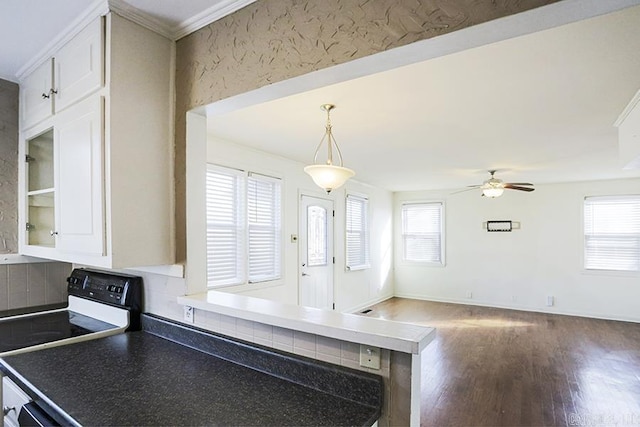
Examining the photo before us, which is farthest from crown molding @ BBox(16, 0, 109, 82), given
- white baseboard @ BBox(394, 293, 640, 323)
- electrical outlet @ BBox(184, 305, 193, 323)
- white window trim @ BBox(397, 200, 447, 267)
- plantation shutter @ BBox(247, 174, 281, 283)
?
white baseboard @ BBox(394, 293, 640, 323)

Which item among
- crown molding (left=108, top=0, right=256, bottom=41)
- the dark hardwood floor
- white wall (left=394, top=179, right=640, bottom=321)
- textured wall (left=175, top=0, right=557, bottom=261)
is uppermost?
crown molding (left=108, top=0, right=256, bottom=41)

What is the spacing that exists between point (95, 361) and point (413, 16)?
182cm

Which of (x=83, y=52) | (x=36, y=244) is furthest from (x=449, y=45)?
(x=36, y=244)

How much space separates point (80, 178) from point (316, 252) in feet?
13.0

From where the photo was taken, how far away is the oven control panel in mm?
1961

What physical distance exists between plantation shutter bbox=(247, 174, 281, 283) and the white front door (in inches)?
20.1

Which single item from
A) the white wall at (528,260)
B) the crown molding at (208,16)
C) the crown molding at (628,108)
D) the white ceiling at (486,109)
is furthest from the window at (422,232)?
the crown molding at (208,16)

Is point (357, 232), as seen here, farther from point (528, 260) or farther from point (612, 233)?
point (612, 233)

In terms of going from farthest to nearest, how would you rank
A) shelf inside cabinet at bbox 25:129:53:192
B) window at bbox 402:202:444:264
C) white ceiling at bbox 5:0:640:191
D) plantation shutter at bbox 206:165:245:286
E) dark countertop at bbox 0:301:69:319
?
window at bbox 402:202:444:264, plantation shutter at bbox 206:165:245:286, dark countertop at bbox 0:301:69:319, shelf inside cabinet at bbox 25:129:53:192, white ceiling at bbox 5:0:640:191

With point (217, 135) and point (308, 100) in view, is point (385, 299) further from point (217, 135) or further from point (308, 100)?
point (308, 100)

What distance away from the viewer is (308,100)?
2670mm

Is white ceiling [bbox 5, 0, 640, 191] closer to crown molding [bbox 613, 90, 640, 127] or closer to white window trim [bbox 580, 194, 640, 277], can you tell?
crown molding [bbox 613, 90, 640, 127]

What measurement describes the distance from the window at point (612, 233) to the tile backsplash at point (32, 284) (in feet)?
25.0

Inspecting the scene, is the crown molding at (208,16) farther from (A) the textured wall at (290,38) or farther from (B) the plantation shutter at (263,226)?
(B) the plantation shutter at (263,226)
